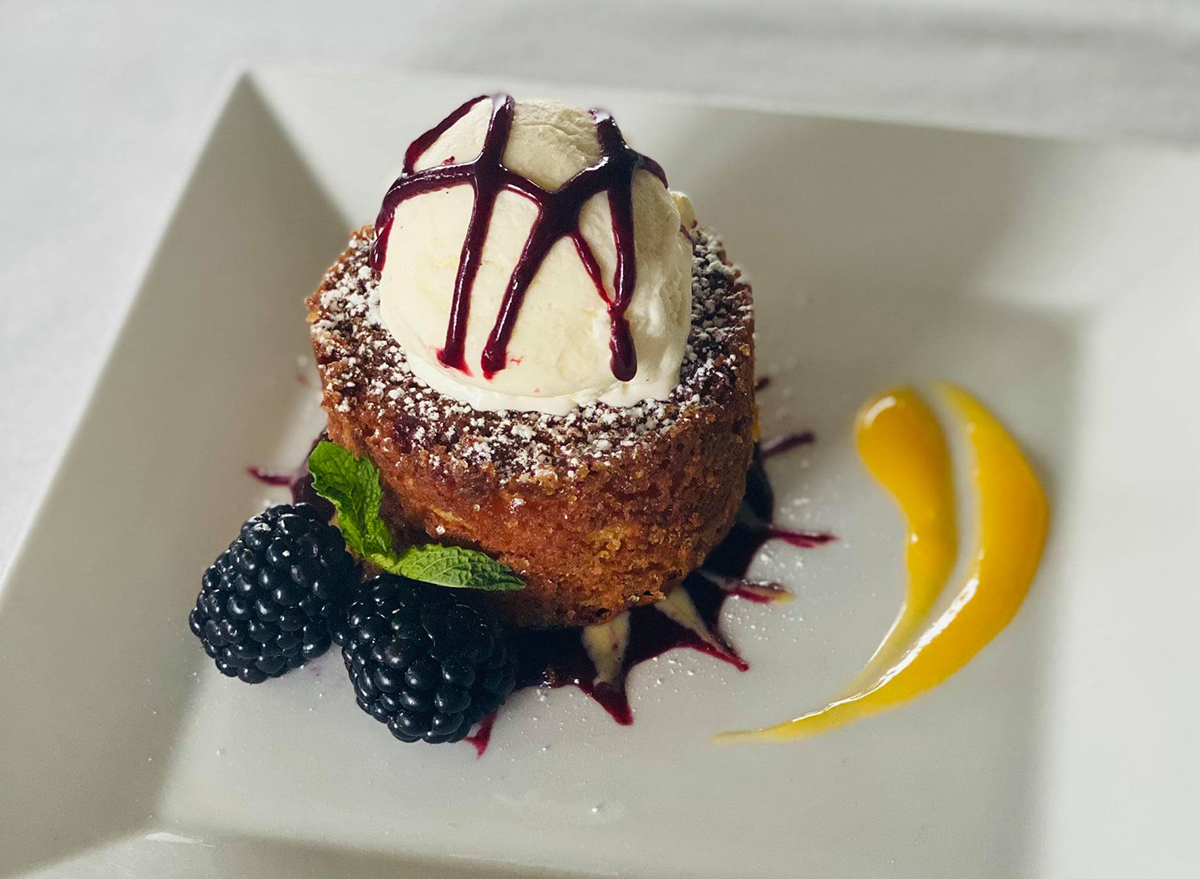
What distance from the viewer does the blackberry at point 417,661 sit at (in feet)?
5.09

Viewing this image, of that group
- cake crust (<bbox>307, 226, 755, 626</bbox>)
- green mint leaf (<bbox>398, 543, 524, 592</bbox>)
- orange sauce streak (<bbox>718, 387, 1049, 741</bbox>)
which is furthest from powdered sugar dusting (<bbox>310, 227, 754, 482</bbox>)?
orange sauce streak (<bbox>718, 387, 1049, 741</bbox>)

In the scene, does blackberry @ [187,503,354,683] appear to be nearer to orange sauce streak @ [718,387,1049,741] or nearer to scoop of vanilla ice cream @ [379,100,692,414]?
scoop of vanilla ice cream @ [379,100,692,414]

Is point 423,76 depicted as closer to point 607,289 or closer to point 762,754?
point 607,289

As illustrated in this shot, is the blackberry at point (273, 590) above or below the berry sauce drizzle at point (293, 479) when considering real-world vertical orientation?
below

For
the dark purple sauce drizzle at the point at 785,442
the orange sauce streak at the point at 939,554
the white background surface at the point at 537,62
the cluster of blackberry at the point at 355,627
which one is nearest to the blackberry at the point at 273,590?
the cluster of blackberry at the point at 355,627

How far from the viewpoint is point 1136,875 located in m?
1.50

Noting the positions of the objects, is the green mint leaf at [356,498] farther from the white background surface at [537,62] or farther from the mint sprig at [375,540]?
the white background surface at [537,62]

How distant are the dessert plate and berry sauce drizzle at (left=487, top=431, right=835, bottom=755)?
1.1 inches

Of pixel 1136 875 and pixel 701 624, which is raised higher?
pixel 701 624

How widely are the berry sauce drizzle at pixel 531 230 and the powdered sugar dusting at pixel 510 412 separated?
9 cm

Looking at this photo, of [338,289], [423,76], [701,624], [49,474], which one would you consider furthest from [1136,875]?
[423,76]

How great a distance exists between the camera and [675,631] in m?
1.86

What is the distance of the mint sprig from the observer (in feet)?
5.42

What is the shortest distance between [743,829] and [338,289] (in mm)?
1030
